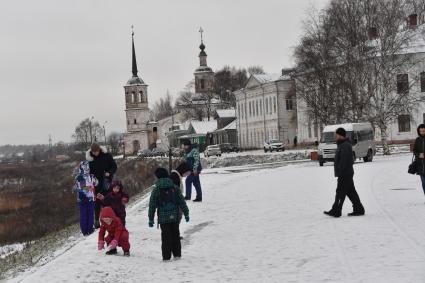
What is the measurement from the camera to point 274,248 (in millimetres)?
10953

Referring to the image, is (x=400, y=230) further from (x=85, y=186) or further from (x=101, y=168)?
(x=85, y=186)

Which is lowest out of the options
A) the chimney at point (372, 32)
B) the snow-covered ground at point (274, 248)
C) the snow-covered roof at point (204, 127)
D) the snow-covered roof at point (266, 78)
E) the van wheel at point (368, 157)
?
the snow-covered ground at point (274, 248)

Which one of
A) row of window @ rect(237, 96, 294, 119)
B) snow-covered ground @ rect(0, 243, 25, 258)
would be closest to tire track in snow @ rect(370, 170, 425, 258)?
snow-covered ground @ rect(0, 243, 25, 258)

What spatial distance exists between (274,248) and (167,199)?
2002 millimetres

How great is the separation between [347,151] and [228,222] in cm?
307

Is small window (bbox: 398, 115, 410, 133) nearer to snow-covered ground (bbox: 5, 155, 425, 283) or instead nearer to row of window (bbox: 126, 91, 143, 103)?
snow-covered ground (bbox: 5, 155, 425, 283)

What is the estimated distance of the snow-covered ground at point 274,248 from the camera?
9.00m

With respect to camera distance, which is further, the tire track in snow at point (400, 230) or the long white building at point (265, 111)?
the long white building at point (265, 111)

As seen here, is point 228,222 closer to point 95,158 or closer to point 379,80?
point 95,158

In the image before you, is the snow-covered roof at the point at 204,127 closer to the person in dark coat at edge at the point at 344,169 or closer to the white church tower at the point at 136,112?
the white church tower at the point at 136,112

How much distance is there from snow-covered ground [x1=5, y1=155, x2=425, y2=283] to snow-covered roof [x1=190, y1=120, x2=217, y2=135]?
87.7m

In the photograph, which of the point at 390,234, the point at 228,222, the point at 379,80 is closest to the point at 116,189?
the point at 228,222

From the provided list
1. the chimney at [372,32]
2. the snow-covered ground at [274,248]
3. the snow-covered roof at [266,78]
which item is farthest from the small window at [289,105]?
the snow-covered ground at [274,248]

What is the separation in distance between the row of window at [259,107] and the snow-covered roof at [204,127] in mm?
11661
